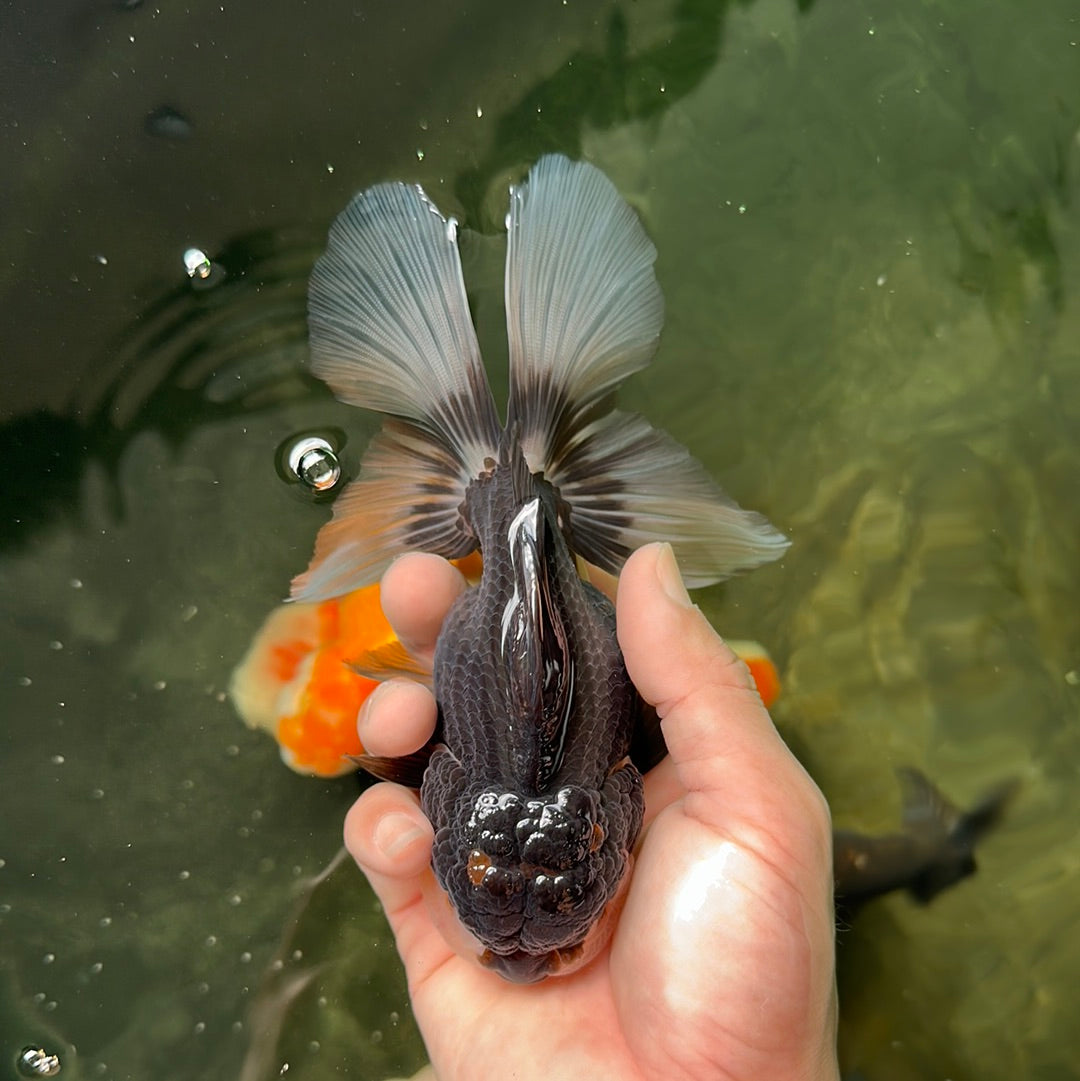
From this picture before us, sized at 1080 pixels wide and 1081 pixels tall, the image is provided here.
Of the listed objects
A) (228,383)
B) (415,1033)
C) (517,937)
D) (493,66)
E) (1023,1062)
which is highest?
(493,66)

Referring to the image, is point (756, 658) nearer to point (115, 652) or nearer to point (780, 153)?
point (780, 153)

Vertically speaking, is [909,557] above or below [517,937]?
below

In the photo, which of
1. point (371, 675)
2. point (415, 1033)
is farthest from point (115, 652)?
point (415, 1033)

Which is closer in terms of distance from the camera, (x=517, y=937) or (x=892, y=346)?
(x=517, y=937)

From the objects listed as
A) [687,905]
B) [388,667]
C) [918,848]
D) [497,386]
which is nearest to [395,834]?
[388,667]

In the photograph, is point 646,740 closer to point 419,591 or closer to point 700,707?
point 700,707

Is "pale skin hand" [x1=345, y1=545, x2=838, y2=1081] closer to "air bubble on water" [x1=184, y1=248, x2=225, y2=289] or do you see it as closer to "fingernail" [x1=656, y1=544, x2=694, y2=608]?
"fingernail" [x1=656, y1=544, x2=694, y2=608]

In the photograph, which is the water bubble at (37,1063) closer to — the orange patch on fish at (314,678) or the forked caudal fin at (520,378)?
the orange patch on fish at (314,678)

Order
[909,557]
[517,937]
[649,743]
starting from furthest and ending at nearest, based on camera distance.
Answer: [909,557] → [649,743] → [517,937]
